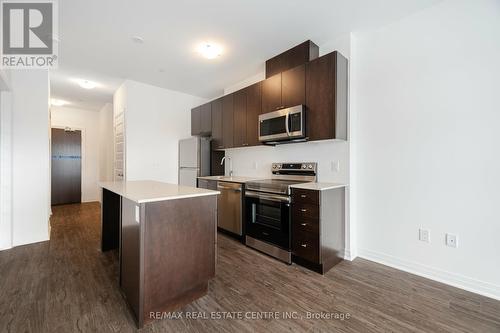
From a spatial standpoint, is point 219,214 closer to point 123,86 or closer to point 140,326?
point 140,326

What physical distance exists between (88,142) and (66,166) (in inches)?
34.4

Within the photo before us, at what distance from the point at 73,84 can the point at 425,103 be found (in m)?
5.93

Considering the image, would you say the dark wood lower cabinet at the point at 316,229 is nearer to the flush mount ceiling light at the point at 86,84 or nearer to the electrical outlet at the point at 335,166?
the electrical outlet at the point at 335,166

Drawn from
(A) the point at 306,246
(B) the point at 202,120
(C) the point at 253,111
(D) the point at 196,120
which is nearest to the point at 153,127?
(D) the point at 196,120

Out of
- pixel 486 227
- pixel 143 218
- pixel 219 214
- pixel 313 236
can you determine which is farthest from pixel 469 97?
pixel 219 214

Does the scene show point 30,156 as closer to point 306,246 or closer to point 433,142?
point 306,246

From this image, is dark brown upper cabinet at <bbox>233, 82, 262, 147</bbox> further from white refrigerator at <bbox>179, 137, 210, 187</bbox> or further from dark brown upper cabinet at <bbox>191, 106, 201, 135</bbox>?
dark brown upper cabinet at <bbox>191, 106, 201, 135</bbox>

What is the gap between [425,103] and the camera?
232 cm

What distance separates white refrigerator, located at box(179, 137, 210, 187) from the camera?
4.48 metres

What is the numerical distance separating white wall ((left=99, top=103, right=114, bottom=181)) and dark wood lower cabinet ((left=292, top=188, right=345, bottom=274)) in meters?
5.34

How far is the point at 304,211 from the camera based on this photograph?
249cm

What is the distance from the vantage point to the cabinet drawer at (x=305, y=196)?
7.85 feet

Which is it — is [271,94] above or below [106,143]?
above

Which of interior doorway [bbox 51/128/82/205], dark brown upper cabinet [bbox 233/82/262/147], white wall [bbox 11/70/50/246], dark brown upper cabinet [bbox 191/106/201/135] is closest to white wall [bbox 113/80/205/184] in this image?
dark brown upper cabinet [bbox 191/106/201/135]
